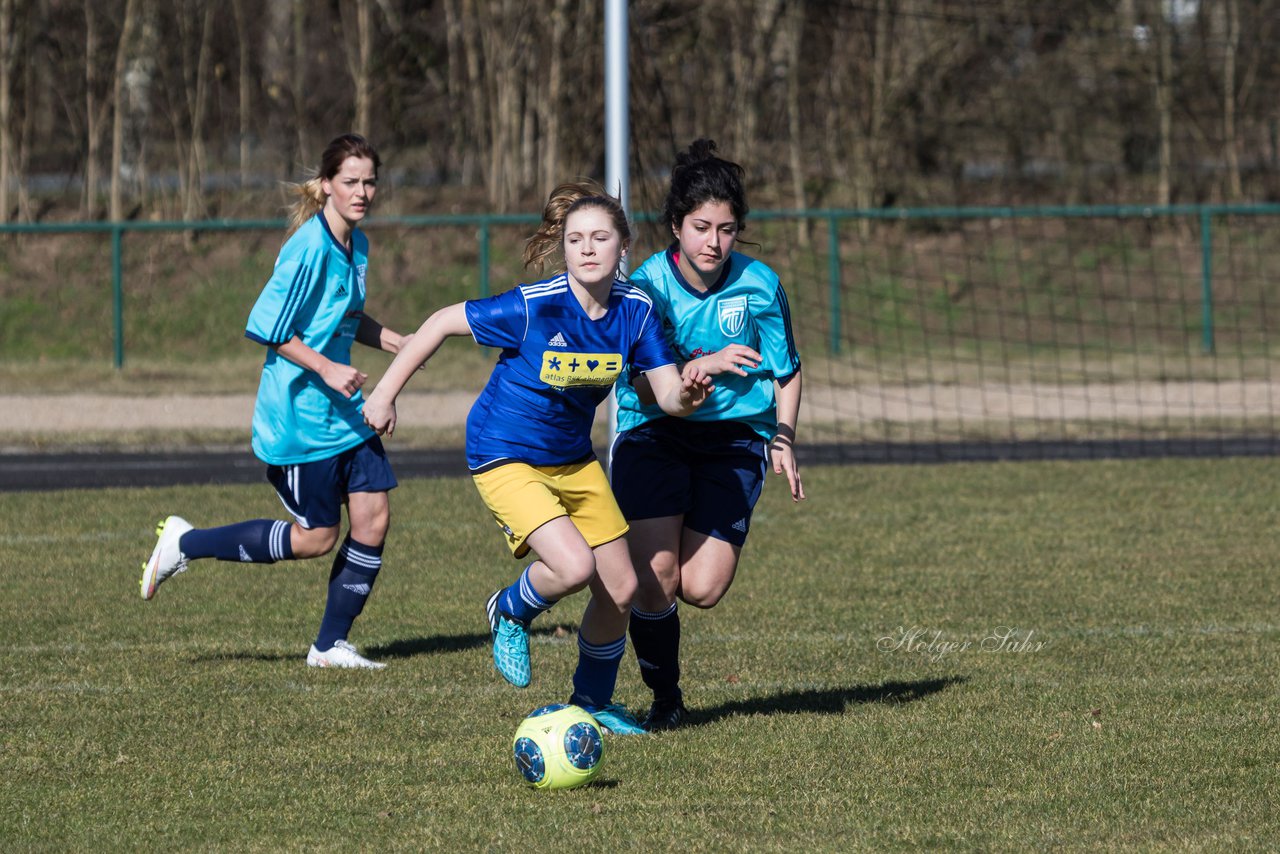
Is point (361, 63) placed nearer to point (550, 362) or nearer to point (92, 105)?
point (92, 105)

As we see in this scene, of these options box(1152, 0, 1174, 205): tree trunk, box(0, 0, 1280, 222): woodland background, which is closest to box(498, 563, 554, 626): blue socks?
box(0, 0, 1280, 222): woodland background

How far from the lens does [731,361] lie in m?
4.93

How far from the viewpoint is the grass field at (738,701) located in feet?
14.7

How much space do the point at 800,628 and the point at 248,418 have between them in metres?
10.4

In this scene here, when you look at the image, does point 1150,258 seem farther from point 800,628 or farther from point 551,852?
point 551,852

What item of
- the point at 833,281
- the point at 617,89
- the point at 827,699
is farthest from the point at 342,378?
the point at 833,281

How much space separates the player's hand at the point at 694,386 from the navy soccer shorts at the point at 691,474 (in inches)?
16.4

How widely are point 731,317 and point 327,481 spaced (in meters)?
1.94

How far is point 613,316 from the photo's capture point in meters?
5.14

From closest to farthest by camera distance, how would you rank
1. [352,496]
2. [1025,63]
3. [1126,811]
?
1. [1126,811]
2. [352,496]
3. [1025,63]

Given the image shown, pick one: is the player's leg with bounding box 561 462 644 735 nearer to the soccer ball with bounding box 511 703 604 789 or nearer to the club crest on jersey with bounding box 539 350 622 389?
the club crest on jersey with bounding box 539 350 622 389

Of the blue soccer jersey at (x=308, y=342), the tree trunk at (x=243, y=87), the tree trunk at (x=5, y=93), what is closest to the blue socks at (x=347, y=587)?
the blue soccer jersey at (x=308, y=342)

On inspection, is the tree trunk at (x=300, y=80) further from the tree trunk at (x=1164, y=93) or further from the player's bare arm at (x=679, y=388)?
the player's bare arm at (x=679, y=388)

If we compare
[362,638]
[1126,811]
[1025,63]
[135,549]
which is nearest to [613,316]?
[1126,811]
